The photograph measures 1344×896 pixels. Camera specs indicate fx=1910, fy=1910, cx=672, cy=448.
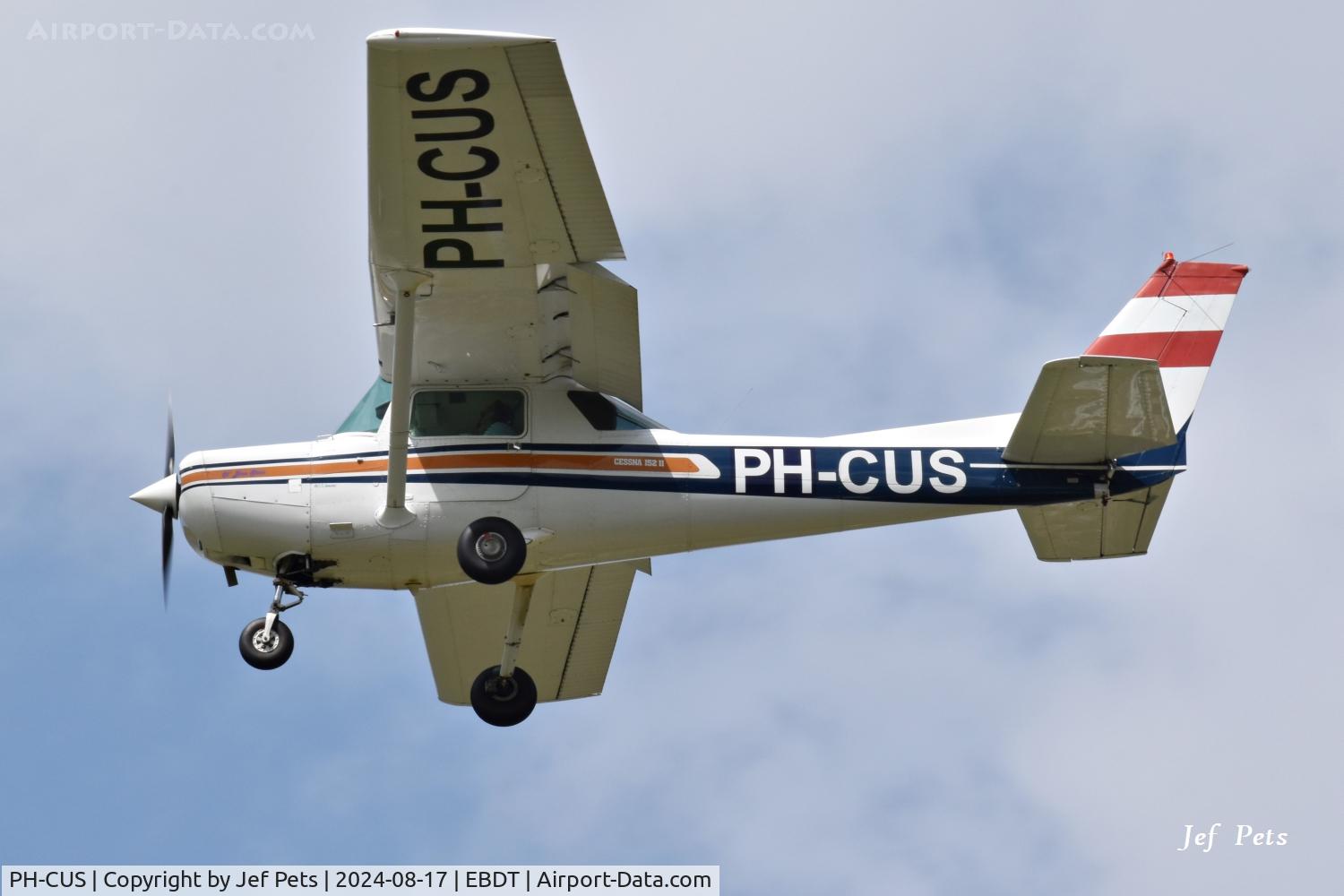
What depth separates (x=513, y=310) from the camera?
561 inches

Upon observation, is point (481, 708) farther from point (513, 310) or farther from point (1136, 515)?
point (1136, 515)

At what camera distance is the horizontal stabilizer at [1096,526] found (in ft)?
47.7

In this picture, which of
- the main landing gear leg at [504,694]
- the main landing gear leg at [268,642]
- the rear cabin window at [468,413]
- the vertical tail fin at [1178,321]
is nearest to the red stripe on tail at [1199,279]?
the vertical tail fin at [1178,321]

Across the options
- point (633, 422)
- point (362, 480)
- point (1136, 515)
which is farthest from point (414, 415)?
point (1136, 515)

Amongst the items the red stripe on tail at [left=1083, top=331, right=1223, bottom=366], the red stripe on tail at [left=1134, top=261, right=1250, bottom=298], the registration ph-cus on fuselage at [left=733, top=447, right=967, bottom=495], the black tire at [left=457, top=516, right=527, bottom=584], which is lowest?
the black tire at [left=457, top=516, right=527, bottom=584]

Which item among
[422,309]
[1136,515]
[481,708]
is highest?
[422,309]

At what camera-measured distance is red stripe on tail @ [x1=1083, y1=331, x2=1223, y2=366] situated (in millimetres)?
14758

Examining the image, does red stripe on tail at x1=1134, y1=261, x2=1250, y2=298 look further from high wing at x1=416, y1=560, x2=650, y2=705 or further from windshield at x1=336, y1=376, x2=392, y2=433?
windshield at x1=336, y1=376, x2=392, y2=433

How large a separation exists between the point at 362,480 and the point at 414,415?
0.68 meters

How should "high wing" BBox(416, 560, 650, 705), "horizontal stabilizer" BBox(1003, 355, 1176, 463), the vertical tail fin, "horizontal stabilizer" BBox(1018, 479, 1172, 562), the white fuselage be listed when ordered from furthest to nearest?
1. "high wing" BBox(416, 560, 650, 705)
2. the vertical tail fin
3. "horizontal stabilizer" BBox(1018, 479, 1172, 562)
4. the white fuselage
5. "horizontal stabilizer" BBox(1003, 355, 1176, 463)

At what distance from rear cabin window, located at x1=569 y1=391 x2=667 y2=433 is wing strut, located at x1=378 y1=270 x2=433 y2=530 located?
1.41m

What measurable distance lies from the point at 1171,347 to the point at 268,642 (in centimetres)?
723

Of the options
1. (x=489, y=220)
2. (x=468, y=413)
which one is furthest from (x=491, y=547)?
(x=489, y=220)

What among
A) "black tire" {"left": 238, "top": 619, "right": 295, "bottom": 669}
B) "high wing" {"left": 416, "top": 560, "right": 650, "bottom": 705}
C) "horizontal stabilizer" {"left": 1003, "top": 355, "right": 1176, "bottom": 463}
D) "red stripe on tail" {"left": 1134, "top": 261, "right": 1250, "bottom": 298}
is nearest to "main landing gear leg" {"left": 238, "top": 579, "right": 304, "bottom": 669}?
"black tire" {"left": 238, "top": 619, "right": 295, "bottom": 669}
